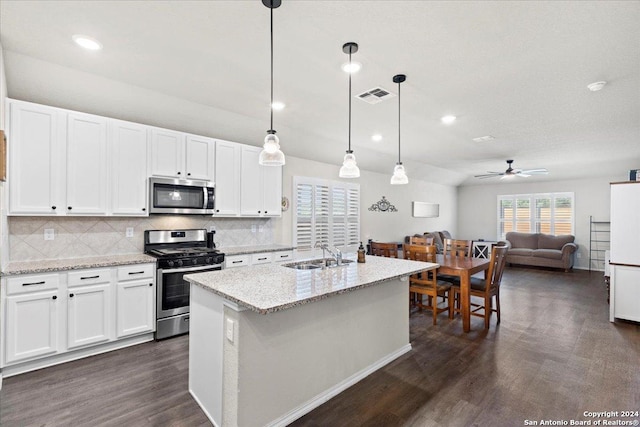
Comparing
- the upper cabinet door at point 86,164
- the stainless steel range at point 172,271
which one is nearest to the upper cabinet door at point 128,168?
the upper cabinet door at point 86,164

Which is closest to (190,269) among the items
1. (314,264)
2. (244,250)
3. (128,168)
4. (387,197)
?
(244,250)

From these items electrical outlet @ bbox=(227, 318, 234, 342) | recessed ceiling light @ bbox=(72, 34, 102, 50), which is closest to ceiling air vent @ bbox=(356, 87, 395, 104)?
recessed ceiling light @ bbox=(72, 34, 102, 50)

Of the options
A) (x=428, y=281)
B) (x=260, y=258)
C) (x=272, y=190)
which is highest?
(x=272, y=190)

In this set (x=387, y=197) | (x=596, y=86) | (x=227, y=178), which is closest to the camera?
(x=596, y=86)

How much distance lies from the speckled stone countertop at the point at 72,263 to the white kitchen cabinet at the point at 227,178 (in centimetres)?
117

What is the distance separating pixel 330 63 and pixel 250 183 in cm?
239

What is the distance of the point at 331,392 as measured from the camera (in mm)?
2465

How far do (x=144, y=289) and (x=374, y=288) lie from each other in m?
2.45

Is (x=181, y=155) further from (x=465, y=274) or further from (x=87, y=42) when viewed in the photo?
(x=465, y=274)

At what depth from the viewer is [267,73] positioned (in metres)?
2.94

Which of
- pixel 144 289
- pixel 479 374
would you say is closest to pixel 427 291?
pixel 479 374

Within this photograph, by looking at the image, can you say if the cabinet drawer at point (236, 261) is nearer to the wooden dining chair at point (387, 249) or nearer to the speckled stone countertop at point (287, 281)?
the speckled stone countertop at point (287, 281)

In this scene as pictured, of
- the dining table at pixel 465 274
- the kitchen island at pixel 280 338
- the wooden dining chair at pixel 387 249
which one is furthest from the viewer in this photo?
the wooden dining chair at pixel 387 249

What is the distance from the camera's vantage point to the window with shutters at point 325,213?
18.9 feet
